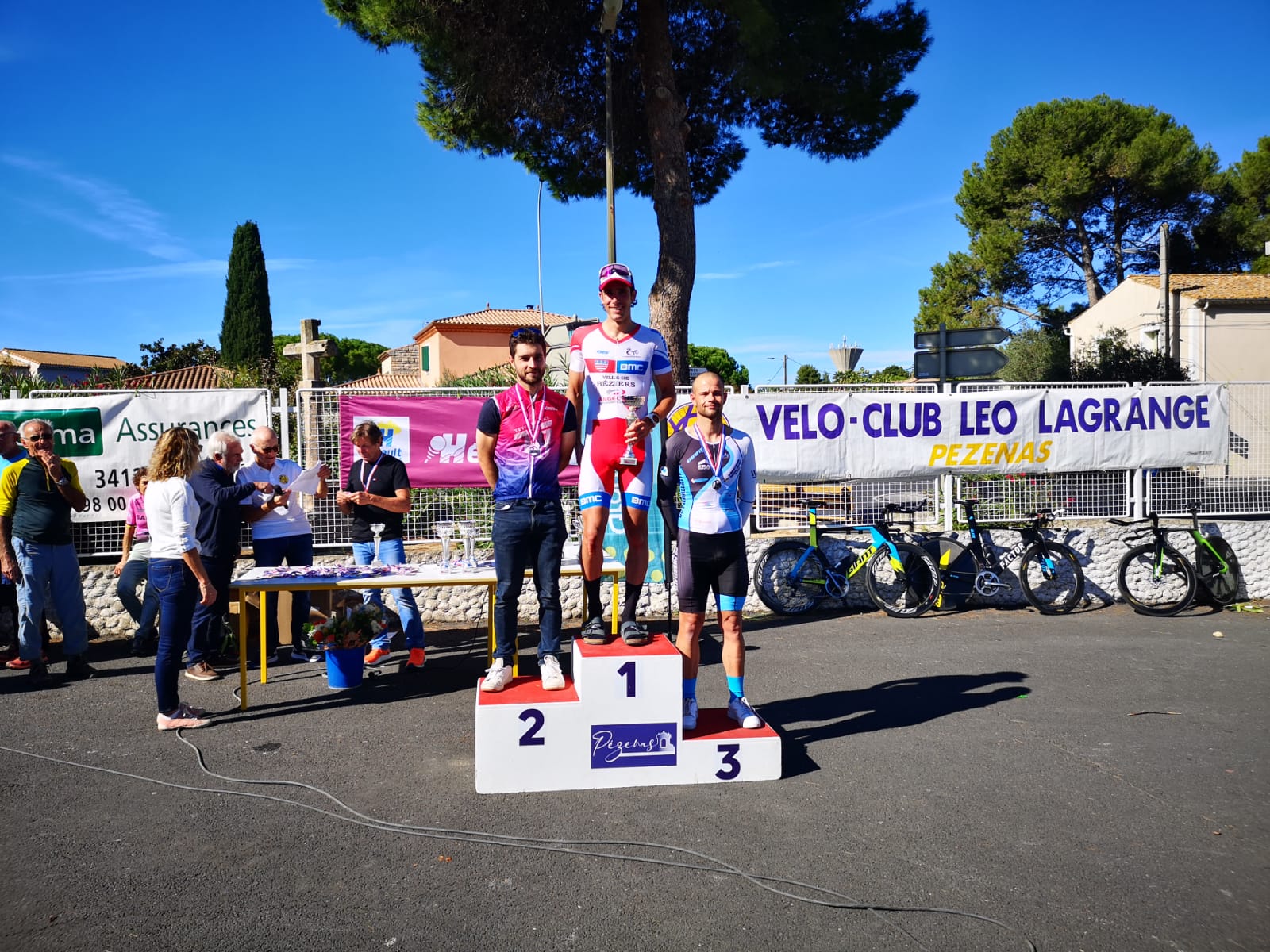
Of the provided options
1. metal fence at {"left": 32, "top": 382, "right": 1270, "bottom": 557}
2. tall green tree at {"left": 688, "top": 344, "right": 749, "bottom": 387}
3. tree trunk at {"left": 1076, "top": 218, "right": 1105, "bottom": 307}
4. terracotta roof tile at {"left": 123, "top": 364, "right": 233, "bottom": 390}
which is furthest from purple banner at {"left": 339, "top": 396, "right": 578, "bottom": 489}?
tall green tree at {"left": 688, "top": 344, "right": 749, "bottom": 387}

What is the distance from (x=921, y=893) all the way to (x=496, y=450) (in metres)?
2.86

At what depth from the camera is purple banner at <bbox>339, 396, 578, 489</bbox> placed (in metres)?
8.05

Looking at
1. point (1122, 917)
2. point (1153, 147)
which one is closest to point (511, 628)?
point (1122, 917)

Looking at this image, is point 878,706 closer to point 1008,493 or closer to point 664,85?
point 1008,493

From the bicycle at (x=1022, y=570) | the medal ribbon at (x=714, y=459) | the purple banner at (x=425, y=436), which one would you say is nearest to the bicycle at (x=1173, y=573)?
the bicycle at (x=1022, y=570)

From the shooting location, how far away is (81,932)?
114 inches

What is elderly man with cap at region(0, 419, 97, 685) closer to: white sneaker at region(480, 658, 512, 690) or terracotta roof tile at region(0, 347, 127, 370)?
white sneaker at region(480, 658, 512, 690)

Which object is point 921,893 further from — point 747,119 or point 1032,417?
point 747,119

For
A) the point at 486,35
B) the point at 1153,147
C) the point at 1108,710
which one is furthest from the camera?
the point at 1153,147

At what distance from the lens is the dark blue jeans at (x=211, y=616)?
565cm

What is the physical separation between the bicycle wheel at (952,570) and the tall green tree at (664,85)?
457 centimetres

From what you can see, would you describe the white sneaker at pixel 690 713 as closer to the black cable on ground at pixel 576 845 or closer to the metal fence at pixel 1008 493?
the black cable on ground at pixel 576 845

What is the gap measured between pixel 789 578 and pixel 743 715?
426cm

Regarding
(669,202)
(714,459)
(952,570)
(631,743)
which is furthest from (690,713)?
(669,202)
